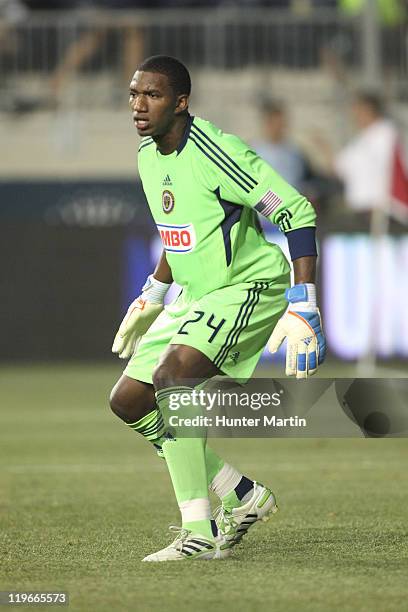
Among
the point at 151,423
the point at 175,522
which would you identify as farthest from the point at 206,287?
the point at 175,522

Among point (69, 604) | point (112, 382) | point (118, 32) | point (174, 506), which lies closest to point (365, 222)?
point (112, 382)

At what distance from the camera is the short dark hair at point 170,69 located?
20.3 feet

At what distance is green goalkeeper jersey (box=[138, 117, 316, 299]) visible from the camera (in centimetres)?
611

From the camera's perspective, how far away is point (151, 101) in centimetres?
621

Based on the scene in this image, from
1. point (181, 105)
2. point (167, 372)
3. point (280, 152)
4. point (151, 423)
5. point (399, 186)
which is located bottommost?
point (399, 186)

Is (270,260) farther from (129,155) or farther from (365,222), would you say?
(129,155)

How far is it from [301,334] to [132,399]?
37.5 inches

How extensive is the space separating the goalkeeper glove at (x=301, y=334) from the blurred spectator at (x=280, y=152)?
11.4 metres

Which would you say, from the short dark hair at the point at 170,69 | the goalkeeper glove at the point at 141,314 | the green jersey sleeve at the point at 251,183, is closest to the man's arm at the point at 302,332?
the green jersey sleeve at the point at 251,183

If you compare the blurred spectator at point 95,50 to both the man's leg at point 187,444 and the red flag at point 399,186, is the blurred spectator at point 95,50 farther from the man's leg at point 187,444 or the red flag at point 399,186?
the man's leg at point 187,444

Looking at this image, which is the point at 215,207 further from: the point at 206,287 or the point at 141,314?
the point at 141,314

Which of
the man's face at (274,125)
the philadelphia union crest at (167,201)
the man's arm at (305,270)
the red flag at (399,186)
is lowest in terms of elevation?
the red flag at (399,186)

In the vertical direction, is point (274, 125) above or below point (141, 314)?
below

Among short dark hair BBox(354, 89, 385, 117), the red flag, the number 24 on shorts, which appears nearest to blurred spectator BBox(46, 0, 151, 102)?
the red flag
